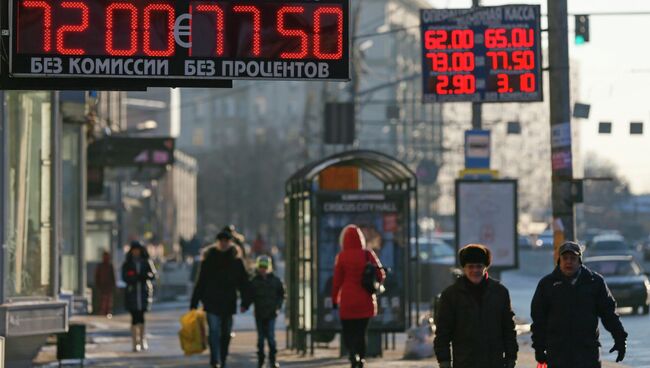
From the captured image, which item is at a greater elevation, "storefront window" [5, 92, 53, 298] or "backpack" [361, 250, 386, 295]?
"storefront window" [5, 92, 53, 298]

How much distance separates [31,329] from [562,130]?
6.78m

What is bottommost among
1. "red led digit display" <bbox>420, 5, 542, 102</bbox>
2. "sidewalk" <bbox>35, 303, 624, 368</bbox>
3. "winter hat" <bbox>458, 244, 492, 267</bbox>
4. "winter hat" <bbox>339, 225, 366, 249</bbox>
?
"sidewalk" <bbox>35, 303, 624, 368</bbox>

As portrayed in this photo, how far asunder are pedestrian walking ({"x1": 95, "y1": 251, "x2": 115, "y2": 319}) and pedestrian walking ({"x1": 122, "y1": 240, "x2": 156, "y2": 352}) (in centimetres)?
991

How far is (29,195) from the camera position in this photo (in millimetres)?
21594

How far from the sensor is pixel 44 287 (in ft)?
70.2

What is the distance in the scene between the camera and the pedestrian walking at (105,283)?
36.3 metres

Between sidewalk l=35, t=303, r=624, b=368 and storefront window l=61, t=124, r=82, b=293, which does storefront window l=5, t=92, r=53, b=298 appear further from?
storefront window l=61, t=124, r=82, b=293

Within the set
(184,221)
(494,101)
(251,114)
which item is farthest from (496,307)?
(251,114)

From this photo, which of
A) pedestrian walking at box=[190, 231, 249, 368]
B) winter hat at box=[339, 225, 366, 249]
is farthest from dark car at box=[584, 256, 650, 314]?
winter hat at box=[339, 225, 366, 249]

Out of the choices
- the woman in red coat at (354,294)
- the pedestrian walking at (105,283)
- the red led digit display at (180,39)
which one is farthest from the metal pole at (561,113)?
the pedestrian walking at (105,283)

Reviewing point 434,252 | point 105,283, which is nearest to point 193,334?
point 105,283

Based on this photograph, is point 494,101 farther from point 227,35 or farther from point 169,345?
point 227,35

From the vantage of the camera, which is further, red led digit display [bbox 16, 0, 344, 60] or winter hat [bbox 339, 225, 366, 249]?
winter hat [bbox 339, 225, 366, 249]

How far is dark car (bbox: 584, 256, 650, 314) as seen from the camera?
116ft
